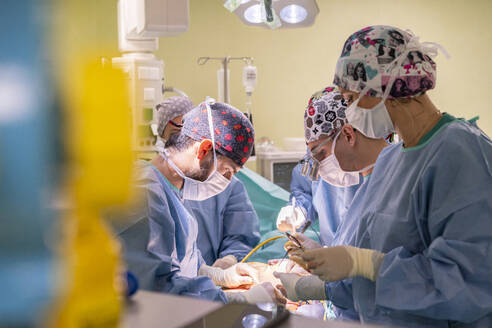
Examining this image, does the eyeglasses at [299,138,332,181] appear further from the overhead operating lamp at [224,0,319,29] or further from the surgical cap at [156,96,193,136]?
the surgical cap at [156,96,193,136]

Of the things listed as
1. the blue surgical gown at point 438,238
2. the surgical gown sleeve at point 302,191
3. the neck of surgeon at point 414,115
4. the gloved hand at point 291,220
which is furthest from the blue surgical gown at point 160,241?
the surgical gown sleeve at point 302,191

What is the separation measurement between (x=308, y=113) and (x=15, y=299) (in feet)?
8.00

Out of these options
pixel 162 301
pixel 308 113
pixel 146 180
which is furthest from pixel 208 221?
pixel 162 301

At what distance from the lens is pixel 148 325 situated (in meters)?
0.56

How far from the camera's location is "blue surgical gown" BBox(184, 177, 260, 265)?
9.84 feet

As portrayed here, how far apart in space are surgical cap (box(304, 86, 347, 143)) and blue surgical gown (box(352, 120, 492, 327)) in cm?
85

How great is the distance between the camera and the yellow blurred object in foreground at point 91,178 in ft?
0.69

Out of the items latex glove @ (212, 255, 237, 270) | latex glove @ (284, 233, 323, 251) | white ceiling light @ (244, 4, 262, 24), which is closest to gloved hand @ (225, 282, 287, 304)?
latex glove @ (284, 233, 323, 251)

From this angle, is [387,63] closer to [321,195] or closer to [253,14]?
[253,14]

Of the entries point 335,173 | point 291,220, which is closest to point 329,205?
point 291,220

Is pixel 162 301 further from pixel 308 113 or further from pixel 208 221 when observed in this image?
pixel 208 221

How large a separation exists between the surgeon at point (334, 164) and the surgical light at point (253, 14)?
55 centimetres

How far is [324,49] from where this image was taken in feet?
19.7

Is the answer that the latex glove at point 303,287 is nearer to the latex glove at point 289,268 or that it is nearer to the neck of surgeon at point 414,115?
the latex glove at point 289,268
